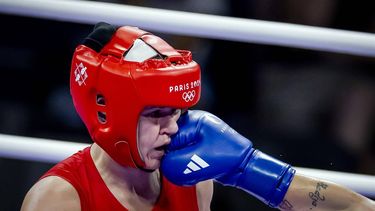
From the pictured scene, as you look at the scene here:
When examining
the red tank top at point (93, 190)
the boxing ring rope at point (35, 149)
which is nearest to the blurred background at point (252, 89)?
the boxing ring rope at point (35, 149)

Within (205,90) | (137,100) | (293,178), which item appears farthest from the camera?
(205,90)

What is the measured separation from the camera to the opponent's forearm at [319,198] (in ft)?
4.64

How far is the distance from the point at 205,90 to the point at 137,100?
2.95ft

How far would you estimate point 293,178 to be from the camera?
4.70 ft

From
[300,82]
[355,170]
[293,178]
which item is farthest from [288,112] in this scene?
[293,178]

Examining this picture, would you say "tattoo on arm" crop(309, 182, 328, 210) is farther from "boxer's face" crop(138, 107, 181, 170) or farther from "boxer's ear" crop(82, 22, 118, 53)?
"boxer's ear" crop(82, 22, 118, 53)

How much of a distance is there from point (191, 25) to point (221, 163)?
1.55 ft

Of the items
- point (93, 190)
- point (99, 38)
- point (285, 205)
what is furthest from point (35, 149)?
point (285, 205)

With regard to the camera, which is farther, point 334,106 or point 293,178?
Result: point 334,106

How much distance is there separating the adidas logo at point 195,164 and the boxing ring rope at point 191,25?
0.45 metres

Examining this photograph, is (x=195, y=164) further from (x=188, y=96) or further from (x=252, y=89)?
(x=252, y=89)

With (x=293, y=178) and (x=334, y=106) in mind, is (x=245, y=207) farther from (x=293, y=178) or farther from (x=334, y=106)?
(x=293, y=178)

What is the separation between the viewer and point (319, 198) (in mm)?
1434

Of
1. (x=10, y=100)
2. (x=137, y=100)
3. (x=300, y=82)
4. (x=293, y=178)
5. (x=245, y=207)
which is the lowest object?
(x=245, y=207)
